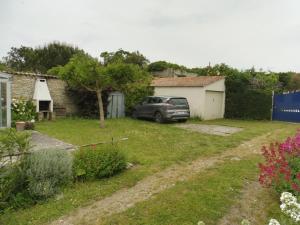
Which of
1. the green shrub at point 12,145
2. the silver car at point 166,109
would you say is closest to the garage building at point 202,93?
the silver car at point 166,109

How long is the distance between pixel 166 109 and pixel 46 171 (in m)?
9.82

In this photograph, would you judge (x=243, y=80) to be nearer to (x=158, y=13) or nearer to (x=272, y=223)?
(x=158, y=13)

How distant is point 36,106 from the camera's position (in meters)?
14.0

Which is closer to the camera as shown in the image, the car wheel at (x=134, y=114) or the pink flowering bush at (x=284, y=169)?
the pink flowering bush at (x=284, y=169)

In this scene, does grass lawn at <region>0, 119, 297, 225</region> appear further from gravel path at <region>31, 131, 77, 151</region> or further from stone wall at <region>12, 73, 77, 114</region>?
stone wall at <region>12, 73, 77, 114</region>

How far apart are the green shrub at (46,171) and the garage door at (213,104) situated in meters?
12.5

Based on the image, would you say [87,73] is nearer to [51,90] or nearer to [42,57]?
[51,90]

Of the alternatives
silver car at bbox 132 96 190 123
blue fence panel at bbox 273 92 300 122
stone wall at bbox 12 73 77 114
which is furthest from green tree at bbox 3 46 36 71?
blue fence panel at bbox 273 92 300 122

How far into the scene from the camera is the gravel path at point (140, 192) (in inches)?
157

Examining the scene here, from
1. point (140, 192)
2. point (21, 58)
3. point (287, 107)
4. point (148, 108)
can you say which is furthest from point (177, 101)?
point (21, 58)

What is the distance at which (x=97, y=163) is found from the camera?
5660mm

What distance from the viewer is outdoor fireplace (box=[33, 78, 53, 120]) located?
14.1 meters

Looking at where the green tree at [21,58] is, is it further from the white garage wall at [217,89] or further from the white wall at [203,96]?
the white garage wall at [217,89]

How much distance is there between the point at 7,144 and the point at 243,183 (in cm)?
473
